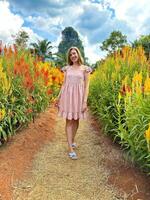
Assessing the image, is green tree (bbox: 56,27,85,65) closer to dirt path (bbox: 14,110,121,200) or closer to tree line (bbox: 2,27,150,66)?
tree line (bbox: 2,27,150,66)

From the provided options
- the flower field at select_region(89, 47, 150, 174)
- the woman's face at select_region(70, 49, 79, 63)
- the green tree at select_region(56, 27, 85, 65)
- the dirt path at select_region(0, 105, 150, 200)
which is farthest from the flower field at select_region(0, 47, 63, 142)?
the green tree at select_region(56, 27, 85, 65)

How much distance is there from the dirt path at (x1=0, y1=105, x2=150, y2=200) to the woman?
0.51 metres

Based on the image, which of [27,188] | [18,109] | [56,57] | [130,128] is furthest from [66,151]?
[56,57]

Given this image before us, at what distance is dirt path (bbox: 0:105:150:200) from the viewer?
4898 millimetres

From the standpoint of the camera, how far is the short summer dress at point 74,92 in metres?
6.48

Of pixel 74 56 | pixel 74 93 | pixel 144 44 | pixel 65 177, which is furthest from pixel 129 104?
pixel 144 44

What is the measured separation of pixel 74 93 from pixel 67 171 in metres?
1.48

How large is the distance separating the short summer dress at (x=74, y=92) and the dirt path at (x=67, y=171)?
0.67m

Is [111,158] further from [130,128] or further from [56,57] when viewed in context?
[56,57]

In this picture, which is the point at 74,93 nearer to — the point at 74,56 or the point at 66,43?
the point at 74,56

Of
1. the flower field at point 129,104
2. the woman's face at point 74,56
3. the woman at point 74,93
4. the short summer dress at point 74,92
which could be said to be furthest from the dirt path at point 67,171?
the woman's face at point 74,56

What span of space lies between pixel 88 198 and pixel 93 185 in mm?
353

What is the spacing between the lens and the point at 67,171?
18.4ft

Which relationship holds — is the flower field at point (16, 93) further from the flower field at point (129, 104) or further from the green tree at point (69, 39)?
the green tree at point (69, 39)
